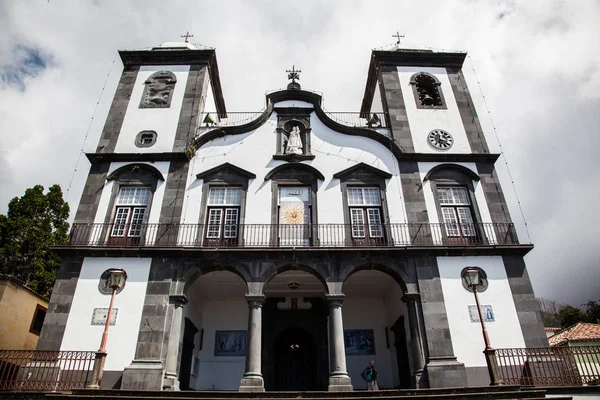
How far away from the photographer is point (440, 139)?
1584 cm

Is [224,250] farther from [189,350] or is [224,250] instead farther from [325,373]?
[325,373]

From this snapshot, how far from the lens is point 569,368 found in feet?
37.6

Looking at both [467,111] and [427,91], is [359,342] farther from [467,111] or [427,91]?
Answer: [427,91]

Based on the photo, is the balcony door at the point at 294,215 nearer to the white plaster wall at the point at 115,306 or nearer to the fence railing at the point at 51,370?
the white plaster wall at the point at 115,306

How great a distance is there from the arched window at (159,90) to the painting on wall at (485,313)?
1291cm

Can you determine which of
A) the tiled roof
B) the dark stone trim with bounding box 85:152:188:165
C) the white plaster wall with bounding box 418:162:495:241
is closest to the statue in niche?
the dark stone trim with bounding box 85:152:188:165

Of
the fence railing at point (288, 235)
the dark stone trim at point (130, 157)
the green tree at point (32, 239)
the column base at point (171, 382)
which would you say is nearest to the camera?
the column base at point (171, 382)

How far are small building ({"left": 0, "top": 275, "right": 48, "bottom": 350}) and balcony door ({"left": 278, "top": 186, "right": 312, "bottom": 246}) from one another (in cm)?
960

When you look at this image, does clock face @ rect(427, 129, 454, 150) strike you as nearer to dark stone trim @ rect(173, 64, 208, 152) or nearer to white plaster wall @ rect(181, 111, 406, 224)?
white plaster wall @ rect(181, 111, 406, 224)

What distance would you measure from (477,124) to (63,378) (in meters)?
15.8

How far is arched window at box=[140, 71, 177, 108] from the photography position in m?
16.8

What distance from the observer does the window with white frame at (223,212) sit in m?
14.0

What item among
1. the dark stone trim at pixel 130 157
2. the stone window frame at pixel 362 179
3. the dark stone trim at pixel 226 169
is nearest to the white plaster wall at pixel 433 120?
the stone window frame at pixel 362 179

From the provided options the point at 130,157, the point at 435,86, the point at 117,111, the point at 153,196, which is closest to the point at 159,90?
the point at 117,111
